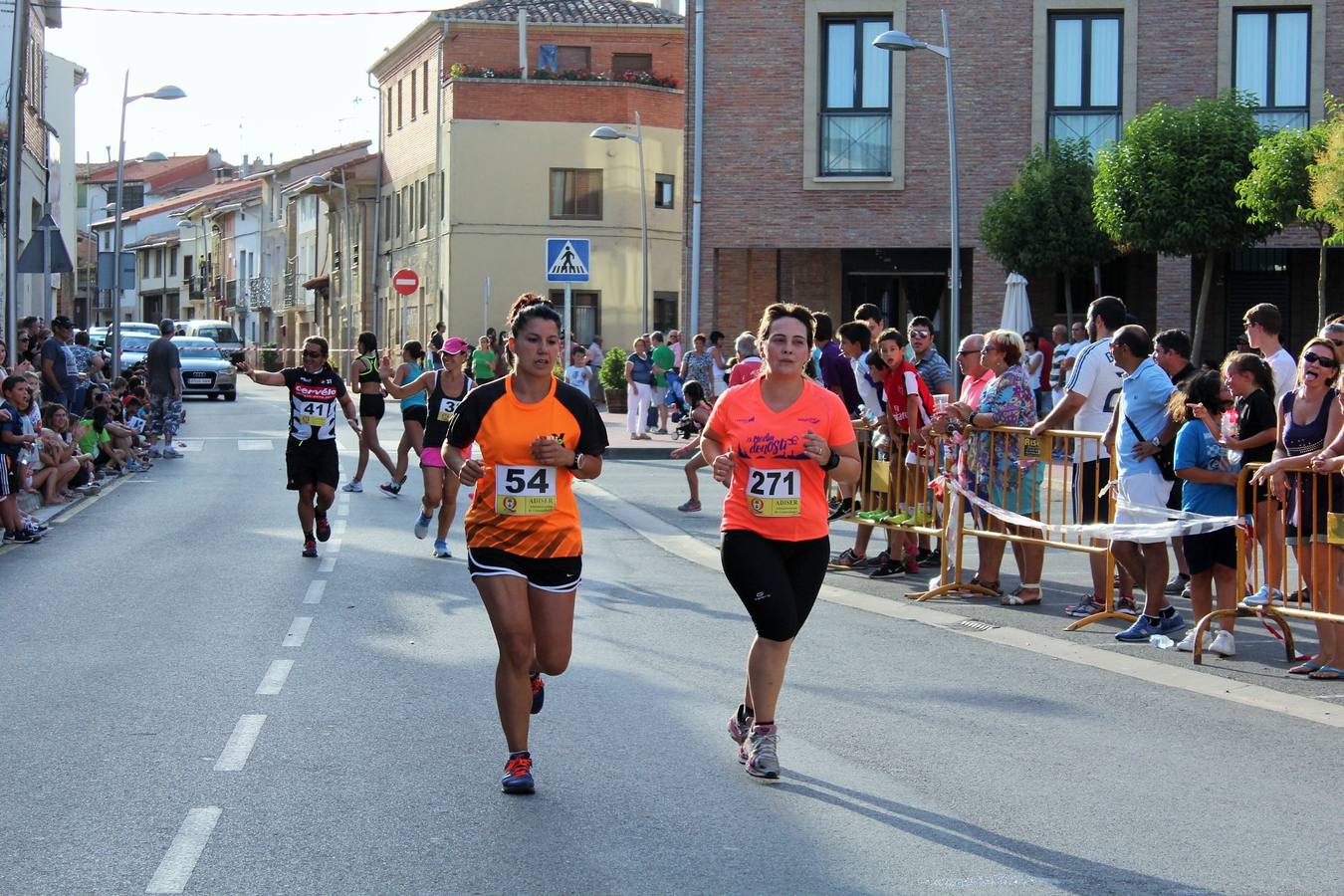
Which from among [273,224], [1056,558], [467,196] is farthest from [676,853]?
[273,224]

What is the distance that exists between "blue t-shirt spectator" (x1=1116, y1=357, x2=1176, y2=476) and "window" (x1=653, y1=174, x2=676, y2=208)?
42.0 meters

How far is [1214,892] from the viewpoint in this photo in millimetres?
5219

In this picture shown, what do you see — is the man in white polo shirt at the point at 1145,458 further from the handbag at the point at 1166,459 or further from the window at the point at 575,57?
the window at the point at 575,57

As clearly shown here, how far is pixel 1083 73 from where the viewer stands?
32688 millimetres

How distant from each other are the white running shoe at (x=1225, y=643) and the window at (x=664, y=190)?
43.0 meters

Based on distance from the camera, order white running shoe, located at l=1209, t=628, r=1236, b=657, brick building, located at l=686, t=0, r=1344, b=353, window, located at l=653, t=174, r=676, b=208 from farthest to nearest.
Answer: window, located at l=653, t=174, r=676, b=208
brick building, located at l=686, t=0, r=1344, b=353
white running shoe, located at l=1209, t=628, r=1236, b=657

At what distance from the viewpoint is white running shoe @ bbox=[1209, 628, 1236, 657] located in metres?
9.48

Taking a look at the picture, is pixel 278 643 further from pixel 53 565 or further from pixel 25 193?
pixel 25 193

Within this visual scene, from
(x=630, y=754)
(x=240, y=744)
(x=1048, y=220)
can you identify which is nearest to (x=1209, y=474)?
(x=630, y=754)

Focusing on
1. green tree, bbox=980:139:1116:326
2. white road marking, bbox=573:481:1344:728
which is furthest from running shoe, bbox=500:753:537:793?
green tree, bbox=980:139:1116:326

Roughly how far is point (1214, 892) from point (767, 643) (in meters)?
2.03

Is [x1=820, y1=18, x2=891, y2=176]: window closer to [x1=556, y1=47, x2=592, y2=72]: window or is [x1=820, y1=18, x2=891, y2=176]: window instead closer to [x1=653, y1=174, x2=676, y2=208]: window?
[x1=653, y1=174, x2=676, y2=208]: window

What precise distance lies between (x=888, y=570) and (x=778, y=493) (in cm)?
671

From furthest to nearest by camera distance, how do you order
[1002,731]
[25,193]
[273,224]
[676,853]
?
[273,224] → [25,193] → [1002,731] → [676,853]
